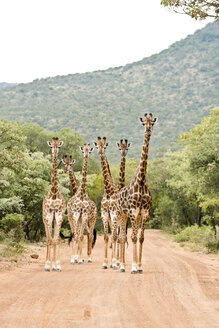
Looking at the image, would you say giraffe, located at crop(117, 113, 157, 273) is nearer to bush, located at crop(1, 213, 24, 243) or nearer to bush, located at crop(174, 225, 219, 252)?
bush, located at crop(174, 225, 219, 252)

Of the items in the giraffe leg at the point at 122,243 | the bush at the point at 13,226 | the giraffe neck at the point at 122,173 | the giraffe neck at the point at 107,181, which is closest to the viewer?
the giraffe leg at the point at 122,243

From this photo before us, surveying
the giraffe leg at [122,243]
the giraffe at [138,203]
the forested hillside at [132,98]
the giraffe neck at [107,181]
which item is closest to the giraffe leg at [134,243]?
the giraffe at [138,203]

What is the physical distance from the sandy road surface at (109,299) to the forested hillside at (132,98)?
58.9 metres

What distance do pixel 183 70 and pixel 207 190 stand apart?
270ft

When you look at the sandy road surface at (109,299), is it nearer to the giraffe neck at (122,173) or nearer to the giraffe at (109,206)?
the giraffe at (109,206)

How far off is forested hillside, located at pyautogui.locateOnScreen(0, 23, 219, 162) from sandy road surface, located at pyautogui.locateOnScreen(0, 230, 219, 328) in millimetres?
58911

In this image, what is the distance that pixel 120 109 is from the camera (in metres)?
89.6

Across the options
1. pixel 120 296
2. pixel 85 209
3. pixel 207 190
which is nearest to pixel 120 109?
pixel 207 190

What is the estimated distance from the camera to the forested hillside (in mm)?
80312

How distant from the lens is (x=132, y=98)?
93.6m

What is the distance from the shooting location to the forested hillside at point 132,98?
8031cm

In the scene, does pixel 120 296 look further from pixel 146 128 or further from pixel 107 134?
pixel 107 134

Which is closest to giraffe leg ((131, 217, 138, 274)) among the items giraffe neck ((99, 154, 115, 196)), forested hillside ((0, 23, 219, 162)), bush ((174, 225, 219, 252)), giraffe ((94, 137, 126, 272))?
giraffe ((94, 137, 126, 272))

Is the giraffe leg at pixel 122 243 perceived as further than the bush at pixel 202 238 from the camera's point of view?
No
